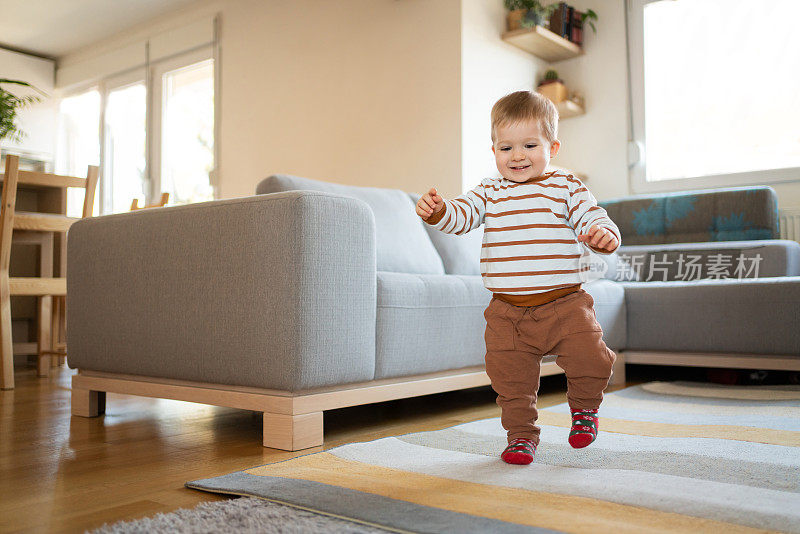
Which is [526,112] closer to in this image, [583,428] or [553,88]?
[583,428]

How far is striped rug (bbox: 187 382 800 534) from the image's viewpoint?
0.90 meters

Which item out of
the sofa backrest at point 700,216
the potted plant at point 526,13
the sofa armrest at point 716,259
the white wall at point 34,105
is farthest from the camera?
the white wall at point 34,105

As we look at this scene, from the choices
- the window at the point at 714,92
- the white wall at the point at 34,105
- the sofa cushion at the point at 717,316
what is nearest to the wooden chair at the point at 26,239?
the sofa cushion at the point at 717,316

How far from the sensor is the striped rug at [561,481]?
904 millimetres

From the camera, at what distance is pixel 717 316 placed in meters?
2.47

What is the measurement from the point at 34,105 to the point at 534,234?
268 inches

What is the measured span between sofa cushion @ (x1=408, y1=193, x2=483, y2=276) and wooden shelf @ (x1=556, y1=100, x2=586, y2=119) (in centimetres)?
171

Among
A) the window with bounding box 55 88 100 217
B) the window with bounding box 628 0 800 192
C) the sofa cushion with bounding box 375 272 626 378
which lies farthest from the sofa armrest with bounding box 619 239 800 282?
the window with bounding box 55 88 100 217

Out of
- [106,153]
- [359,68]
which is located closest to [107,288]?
[359,68]

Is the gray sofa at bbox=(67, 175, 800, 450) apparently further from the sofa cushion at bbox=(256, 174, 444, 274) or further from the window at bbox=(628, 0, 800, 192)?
the window at bbox=(628, 0, 800, 192)

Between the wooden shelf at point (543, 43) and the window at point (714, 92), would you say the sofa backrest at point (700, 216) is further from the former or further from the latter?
the wooden shelf at point (543, 43)

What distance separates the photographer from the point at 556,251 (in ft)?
4.15

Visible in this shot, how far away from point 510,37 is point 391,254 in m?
2.18

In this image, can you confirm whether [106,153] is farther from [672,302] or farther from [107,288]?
[672,302]
